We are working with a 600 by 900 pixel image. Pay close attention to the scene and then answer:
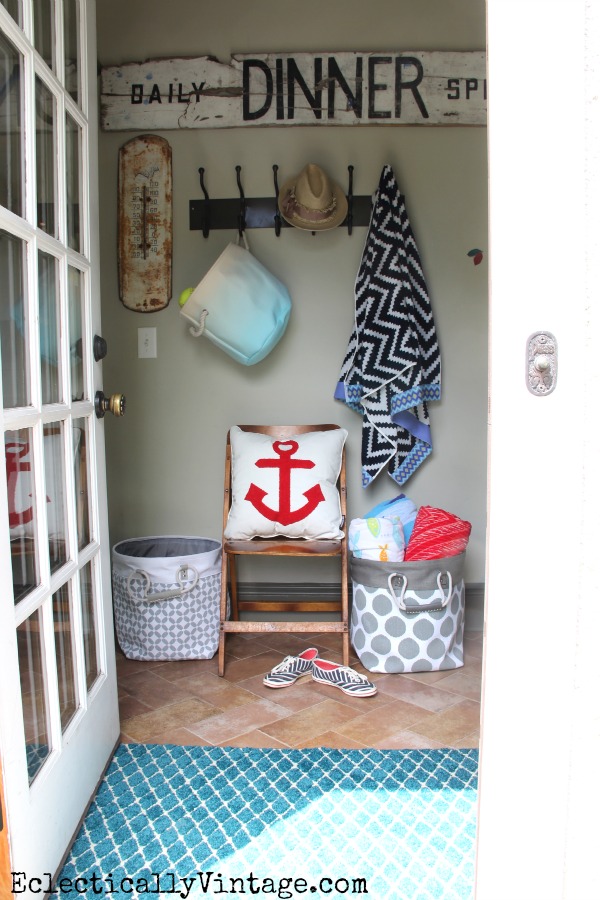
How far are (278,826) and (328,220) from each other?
2.03m

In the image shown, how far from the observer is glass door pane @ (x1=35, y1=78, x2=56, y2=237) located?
1.39 m

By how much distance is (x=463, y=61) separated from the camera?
2.64m

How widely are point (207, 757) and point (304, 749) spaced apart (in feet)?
0.85

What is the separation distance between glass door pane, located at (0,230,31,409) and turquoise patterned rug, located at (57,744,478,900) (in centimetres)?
95

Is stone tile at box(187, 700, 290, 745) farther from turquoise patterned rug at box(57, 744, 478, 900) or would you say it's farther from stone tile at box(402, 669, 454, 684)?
stone tile at box(402, 669, 454, 684)

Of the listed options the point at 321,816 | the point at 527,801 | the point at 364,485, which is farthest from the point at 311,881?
the point at 364,485

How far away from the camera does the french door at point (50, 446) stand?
1.21m

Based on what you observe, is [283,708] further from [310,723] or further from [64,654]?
[64,654]

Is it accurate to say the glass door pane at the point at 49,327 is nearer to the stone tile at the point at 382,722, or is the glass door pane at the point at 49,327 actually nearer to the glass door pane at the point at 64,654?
the glass door pane at the point at 64,654

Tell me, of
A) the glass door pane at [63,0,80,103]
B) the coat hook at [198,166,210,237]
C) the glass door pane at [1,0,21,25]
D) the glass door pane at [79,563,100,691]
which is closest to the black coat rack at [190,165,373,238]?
the coat hook at [198,166,210,237]

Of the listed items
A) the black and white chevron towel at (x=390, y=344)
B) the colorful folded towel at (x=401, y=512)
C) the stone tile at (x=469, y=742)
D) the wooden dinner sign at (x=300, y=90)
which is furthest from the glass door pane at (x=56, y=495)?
the wooden dinner sign at (x=300, y=90)

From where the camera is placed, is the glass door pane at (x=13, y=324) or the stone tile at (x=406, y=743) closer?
the glass door pane at (x=13, y=324)

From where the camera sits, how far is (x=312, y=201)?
8.27ft

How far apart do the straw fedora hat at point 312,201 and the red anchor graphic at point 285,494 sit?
86 centimetres
